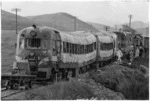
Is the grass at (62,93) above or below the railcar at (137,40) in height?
below

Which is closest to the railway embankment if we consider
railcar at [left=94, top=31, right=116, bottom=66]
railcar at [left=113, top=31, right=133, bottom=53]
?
railcar at [left=94, top=31, right=116, bottom=66]

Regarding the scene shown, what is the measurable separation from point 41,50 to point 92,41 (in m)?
10.3

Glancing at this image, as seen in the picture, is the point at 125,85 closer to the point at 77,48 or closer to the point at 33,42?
the point at 77,48

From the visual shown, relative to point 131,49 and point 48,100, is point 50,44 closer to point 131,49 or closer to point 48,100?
point 48,100

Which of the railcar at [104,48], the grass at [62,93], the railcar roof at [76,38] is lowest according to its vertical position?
the grass at [62,93]

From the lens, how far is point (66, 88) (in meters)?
13.9

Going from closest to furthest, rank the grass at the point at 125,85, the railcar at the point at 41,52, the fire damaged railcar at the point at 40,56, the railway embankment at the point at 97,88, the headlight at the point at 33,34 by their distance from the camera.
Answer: the railway embankment at the point at 97,88 → the fire damaged railcar at the point at 40,56 → the railcar at the point at 41,52 → the headlight at the point at 33,34 → the grass at the point at 125,85

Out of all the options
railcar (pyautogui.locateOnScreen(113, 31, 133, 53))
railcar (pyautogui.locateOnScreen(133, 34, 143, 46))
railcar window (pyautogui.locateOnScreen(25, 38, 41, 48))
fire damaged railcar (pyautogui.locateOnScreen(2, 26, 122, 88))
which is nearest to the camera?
fire damaged railcar (pyautogui.locateOnScreen(2, 26, 122, 88))

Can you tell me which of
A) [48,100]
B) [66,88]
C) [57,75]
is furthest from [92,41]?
[48,100]

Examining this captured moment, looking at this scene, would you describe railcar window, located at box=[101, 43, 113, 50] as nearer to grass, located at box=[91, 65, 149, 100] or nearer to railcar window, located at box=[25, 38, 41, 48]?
grass, located at box=[91, 65, 149, 100]

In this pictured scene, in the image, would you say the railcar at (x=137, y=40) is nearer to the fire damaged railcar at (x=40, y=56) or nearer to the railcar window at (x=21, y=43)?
the fire damaged railcar at (x=40, y=56)

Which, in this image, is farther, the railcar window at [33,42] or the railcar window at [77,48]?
the railcar window at [77,48]

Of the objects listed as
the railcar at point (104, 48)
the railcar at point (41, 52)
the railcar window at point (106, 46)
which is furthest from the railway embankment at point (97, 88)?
Answer: the railcar window at point (106, 46)

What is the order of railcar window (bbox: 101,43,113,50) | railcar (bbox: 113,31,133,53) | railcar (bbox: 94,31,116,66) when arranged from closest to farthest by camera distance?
1. railcar (bbox: 94,31,116,66)
2. railcar window (bbox: 101,43,113,50)
3. railcar (bbox: 113,31,133,53)
